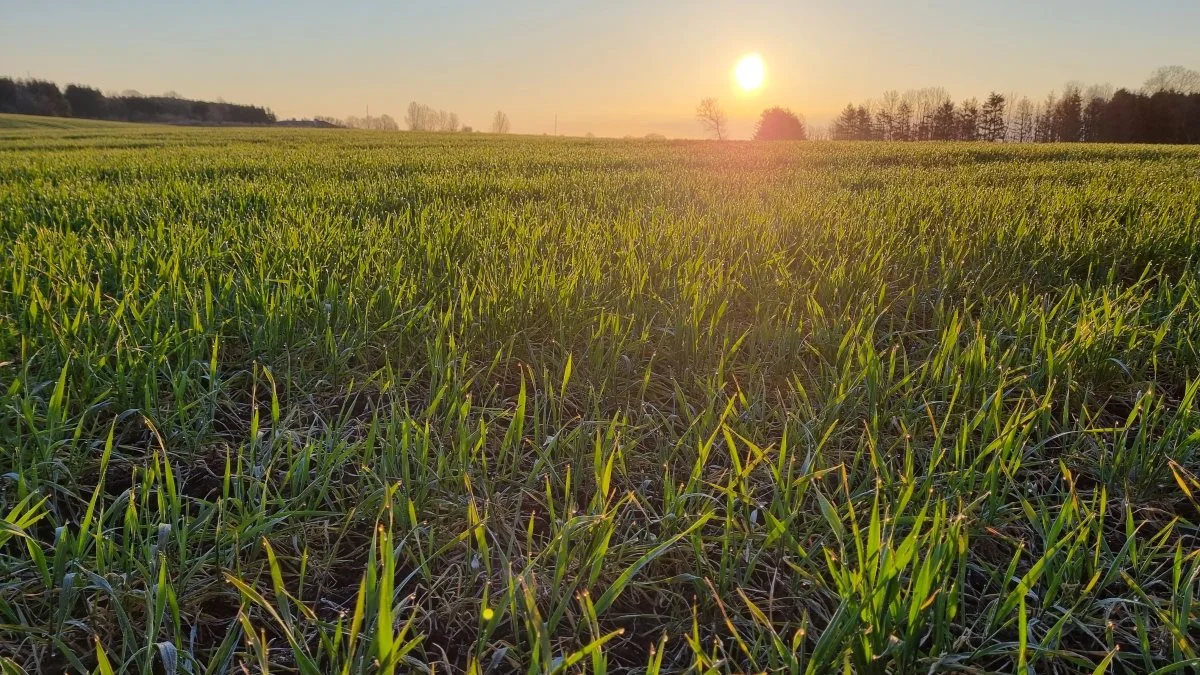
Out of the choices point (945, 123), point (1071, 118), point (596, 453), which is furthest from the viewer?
point (945, 123)

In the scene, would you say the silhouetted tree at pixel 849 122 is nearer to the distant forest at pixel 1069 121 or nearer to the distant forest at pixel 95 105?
the distant forest at pixel 1069 121

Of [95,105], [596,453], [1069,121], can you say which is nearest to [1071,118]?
[1069,121]

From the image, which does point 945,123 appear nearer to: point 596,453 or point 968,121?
point 968,121

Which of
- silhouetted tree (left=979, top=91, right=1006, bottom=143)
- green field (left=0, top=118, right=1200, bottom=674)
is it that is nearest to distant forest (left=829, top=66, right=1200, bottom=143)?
silhouetted tree (left=979, top=91, right=1006, bottom=143)

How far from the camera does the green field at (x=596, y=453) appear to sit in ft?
3.10

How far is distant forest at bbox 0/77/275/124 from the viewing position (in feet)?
203

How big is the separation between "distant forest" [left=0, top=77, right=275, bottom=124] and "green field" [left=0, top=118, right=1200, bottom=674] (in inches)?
2974

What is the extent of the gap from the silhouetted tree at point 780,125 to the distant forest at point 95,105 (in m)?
54.2

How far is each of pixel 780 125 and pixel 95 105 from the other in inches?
2724

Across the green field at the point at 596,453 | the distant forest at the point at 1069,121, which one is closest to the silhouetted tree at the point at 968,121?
the distant forest at the point at 1069,121

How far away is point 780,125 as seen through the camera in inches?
2623

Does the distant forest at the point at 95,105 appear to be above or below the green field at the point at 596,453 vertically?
above

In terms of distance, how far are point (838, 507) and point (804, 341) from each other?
0.80 metres

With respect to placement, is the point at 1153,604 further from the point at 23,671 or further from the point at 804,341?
the point at 23,671
